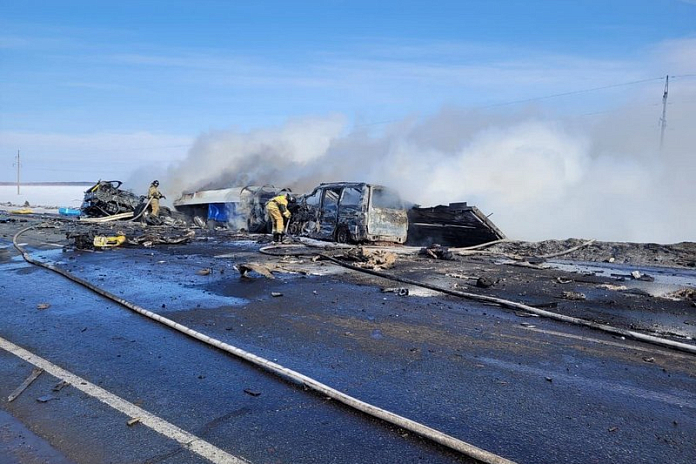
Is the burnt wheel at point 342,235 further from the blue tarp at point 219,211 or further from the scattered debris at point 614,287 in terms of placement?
the blue tarp at point 219,211

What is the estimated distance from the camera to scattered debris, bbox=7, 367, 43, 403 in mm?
3432

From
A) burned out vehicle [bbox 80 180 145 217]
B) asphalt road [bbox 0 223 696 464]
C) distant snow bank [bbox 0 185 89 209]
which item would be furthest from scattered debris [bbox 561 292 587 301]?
distant snow bank [bbox 0 185 89 209]

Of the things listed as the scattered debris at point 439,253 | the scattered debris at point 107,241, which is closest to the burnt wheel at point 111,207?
the scattered debris at point 107,241

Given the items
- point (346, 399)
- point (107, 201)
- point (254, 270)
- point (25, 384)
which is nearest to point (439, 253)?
point (254, 270)

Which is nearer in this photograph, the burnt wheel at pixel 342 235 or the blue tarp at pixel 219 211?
the burnt wheel at pixel 342 235

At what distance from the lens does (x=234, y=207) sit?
18.5m

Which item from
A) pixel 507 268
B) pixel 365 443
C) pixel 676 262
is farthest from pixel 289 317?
pixel 676 262

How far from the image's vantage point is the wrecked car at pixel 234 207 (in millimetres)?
17688

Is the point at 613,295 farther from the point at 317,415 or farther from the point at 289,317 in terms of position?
the point at 317,415

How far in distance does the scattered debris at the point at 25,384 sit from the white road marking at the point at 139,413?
0.06 m

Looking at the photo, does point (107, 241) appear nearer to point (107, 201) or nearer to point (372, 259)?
point (372, 259)

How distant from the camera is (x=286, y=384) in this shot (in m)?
3.71

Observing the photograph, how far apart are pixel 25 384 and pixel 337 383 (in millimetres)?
2268

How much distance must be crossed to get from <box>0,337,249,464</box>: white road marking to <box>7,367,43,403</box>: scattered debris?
63mm
